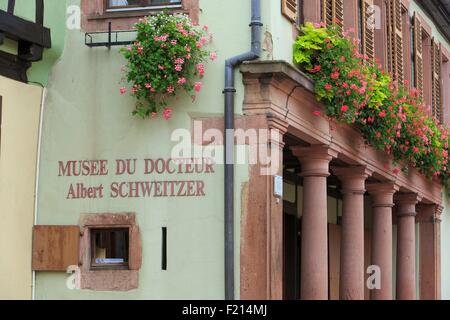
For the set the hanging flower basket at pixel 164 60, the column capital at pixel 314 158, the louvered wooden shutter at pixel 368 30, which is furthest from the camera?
the louvered wooden shutter at pixel 368 30

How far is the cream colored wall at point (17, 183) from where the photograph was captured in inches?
470

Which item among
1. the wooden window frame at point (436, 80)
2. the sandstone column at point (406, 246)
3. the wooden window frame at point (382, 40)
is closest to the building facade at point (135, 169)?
the wooden window frame at point (382, 40)

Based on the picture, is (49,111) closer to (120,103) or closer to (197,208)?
(120,103)

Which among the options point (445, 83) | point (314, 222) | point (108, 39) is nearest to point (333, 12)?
point (314, 222)

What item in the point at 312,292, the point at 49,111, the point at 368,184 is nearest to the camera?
the point at 49,111

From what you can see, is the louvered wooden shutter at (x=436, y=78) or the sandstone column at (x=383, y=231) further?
the louvered wooden shutter at (x=436, y=78)

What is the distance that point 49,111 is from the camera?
495 inches

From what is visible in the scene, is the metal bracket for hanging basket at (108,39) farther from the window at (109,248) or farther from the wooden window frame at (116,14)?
the window at (109,248)

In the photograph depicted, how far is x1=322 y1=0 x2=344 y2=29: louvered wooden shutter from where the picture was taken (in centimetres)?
1444

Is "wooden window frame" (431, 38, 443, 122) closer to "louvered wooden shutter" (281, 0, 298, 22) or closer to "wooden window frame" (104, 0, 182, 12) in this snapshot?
"louvered wooden shutter" (281, 0, 298, 22)

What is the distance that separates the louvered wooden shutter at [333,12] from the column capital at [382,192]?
364 centimetres

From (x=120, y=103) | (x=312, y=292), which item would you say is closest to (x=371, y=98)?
(x=312, y=292)

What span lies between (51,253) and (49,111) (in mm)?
1587

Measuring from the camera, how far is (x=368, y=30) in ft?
56.0
